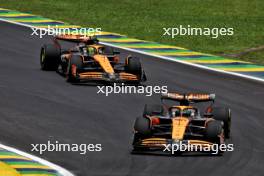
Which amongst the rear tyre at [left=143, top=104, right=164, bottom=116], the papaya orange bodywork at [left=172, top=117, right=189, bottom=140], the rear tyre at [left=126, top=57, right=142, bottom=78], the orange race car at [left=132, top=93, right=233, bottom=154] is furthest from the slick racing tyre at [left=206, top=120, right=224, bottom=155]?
the rear tyre at [left=126, top=57, right=142, bottom=78]

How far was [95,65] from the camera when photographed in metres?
30.2

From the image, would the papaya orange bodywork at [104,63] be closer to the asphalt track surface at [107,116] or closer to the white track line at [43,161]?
the asphalt track surface at [107,116]

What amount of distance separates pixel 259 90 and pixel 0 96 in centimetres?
755

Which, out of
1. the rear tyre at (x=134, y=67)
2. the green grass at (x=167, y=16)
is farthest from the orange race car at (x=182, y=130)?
the green grass at (x=167, y=16)

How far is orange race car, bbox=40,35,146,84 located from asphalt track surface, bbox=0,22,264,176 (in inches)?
A: 15.6

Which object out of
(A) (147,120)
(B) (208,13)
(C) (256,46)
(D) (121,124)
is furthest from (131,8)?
(A) (147,120)

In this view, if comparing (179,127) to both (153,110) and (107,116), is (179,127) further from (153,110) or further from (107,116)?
(107,116)

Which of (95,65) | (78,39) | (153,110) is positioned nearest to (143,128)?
(153,110)

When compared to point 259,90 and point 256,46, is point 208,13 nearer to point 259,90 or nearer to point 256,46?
point 256,46

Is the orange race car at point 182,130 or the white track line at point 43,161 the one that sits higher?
the orange race car at point 182,130

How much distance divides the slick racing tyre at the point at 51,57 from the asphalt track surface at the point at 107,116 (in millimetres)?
329

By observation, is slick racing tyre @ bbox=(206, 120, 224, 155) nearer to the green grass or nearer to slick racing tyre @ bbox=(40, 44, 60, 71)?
slick racing tyre @ bbox=(40, 44, 60, 71)

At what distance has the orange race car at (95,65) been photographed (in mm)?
29453

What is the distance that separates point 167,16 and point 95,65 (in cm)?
1362
